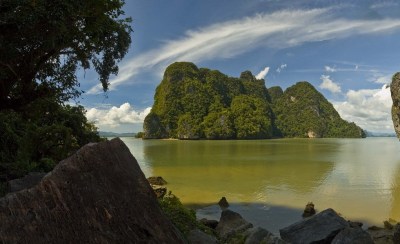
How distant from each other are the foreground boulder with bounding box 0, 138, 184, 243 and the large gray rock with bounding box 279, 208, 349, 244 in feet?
20.6

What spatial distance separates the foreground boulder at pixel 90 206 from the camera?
3.31 m

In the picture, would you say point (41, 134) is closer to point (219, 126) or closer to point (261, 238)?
point (261, 238)

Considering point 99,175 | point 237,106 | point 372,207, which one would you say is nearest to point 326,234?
point 99,175

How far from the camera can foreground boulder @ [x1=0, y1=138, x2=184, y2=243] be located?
3.31m

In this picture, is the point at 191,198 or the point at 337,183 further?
the point at 337,183

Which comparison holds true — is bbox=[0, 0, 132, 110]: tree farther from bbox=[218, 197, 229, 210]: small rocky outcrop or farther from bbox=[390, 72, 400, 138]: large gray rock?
bbox=[390, 72, 400, 138]: large gray rock

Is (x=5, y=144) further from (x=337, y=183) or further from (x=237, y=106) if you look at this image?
(x=237, y=106)

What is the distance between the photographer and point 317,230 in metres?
10.1

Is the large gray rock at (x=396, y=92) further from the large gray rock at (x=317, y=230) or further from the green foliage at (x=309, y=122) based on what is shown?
the green foliage at (x=309, y=122)

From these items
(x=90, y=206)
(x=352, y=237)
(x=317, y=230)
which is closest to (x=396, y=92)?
(x=317, y=230)

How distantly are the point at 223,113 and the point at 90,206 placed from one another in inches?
5578

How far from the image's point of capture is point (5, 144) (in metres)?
16.0

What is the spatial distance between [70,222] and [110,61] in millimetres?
13031

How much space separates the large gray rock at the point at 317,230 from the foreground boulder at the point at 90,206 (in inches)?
247
